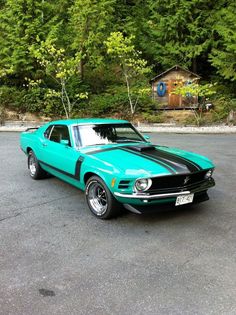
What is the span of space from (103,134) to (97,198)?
1.28m

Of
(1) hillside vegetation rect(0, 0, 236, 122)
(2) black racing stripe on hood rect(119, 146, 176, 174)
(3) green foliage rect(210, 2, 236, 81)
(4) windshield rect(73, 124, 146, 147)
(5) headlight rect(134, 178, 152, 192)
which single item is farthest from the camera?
(1) hillside vegetation rect(0, 0, 236, 122)

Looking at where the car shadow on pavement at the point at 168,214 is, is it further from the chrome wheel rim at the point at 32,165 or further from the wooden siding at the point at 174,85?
the wooden siding at the point at 174,85

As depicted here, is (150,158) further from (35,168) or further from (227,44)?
(227,44)

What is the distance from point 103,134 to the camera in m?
5.38

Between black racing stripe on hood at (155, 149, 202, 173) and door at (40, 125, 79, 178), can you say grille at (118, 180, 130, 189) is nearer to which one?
black racing stripe on hood at (155, 149, 202, 173)

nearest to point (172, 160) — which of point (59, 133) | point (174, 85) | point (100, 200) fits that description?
point (100, 200)

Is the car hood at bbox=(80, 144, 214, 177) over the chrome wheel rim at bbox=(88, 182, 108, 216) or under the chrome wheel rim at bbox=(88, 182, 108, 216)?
over

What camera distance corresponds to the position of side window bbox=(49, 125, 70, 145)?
5457 millimetres

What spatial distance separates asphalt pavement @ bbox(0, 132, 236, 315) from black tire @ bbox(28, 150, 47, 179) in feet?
3.73

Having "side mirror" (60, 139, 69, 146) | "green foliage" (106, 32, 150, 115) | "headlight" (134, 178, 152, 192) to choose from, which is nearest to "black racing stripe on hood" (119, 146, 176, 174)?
"headlight" (134, 178, 152, 192)

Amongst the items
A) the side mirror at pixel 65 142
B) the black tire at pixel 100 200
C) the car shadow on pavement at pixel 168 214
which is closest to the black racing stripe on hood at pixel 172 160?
the car shadow on pavement at pixel 168 214

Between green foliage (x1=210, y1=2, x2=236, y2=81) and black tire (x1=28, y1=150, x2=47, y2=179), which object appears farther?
green foliage (x1=210, y1=2, x2=236, y2=81)

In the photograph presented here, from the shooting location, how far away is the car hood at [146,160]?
13.3ft

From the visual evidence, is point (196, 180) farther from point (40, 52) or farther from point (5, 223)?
point (40, 52)
